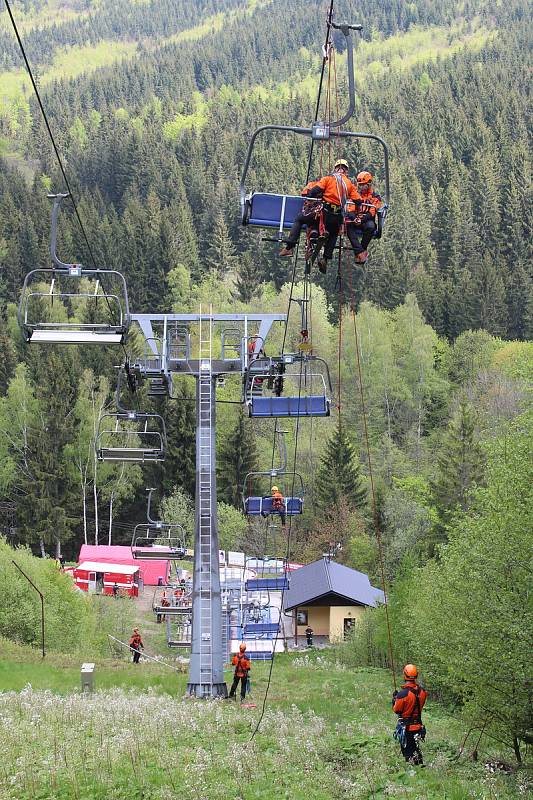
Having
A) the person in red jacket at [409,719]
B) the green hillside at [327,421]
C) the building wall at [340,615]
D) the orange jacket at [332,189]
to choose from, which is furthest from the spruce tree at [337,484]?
the orange jacket at [332,189]

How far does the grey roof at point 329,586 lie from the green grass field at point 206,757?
100 ft

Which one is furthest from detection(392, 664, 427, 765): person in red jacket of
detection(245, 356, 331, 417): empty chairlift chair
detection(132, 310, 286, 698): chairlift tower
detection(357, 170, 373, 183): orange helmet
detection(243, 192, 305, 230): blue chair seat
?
detection(245, 356, 331, 417): empty chairlift chair

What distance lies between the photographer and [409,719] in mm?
14227

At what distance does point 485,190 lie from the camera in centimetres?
11694

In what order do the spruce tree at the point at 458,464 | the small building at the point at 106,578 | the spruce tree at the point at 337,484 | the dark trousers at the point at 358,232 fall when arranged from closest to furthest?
the dark trousers at the point at 358,232, the spruce tree at the point at 458,464, the small building at the point at 106,578, the spruce tree at the point at 337,484

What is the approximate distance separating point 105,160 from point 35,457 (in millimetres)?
75238

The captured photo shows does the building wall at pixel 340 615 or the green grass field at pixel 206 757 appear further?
the building wall at pixel 340 615

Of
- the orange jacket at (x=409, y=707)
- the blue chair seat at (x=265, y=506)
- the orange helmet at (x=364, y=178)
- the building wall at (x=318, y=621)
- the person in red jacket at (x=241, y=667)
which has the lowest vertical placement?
the orange jacket at (x=409, y=707)

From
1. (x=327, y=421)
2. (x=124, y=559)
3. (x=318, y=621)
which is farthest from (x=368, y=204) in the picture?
(x=327, y=421)

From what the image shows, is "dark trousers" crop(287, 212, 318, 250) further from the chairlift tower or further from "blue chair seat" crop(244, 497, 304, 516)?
"blue chair seat" crop(244, 497, 304, 516)

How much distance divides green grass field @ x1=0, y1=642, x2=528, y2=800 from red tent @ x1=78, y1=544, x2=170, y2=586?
44151mm

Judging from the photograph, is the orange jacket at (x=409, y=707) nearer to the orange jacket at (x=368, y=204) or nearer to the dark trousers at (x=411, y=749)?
the dark trousers at (x=411, y=749)

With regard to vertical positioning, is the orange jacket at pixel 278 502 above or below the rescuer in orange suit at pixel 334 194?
below

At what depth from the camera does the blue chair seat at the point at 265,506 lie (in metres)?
32.9
